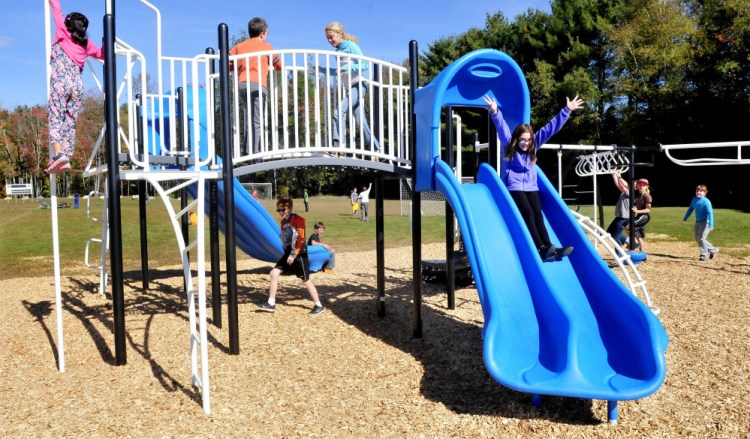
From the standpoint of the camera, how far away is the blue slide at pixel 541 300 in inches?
175

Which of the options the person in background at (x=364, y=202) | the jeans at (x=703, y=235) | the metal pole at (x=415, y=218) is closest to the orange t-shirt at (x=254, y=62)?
the metal pole at (x=415, y=218)

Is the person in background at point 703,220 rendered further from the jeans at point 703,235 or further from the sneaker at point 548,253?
the sneaker at point 548,253

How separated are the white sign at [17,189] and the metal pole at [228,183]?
49891 millimetres

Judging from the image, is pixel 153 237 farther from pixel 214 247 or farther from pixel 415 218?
pixel 415 218

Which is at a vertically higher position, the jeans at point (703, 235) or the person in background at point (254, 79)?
the person in background at point (254, 79)

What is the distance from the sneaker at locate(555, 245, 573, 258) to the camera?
17.9 ft

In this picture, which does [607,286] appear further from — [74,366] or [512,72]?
[74,366]

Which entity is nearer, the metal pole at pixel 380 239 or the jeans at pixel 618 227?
the metal pole at pixel 380 239

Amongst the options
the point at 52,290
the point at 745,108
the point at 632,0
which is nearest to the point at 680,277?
the point at 52,290

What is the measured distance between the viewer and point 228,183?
6.12 metres

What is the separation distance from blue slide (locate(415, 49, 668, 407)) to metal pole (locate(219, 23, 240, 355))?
2.10 meters

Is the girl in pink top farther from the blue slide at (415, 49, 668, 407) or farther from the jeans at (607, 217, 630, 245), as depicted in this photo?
the jeans at (607, 217, 630, 245)

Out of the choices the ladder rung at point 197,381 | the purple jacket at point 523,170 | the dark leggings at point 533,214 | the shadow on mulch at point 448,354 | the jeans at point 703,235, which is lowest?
the shadow on mulch at point 448,354

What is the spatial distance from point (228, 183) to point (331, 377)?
2.18 metres
